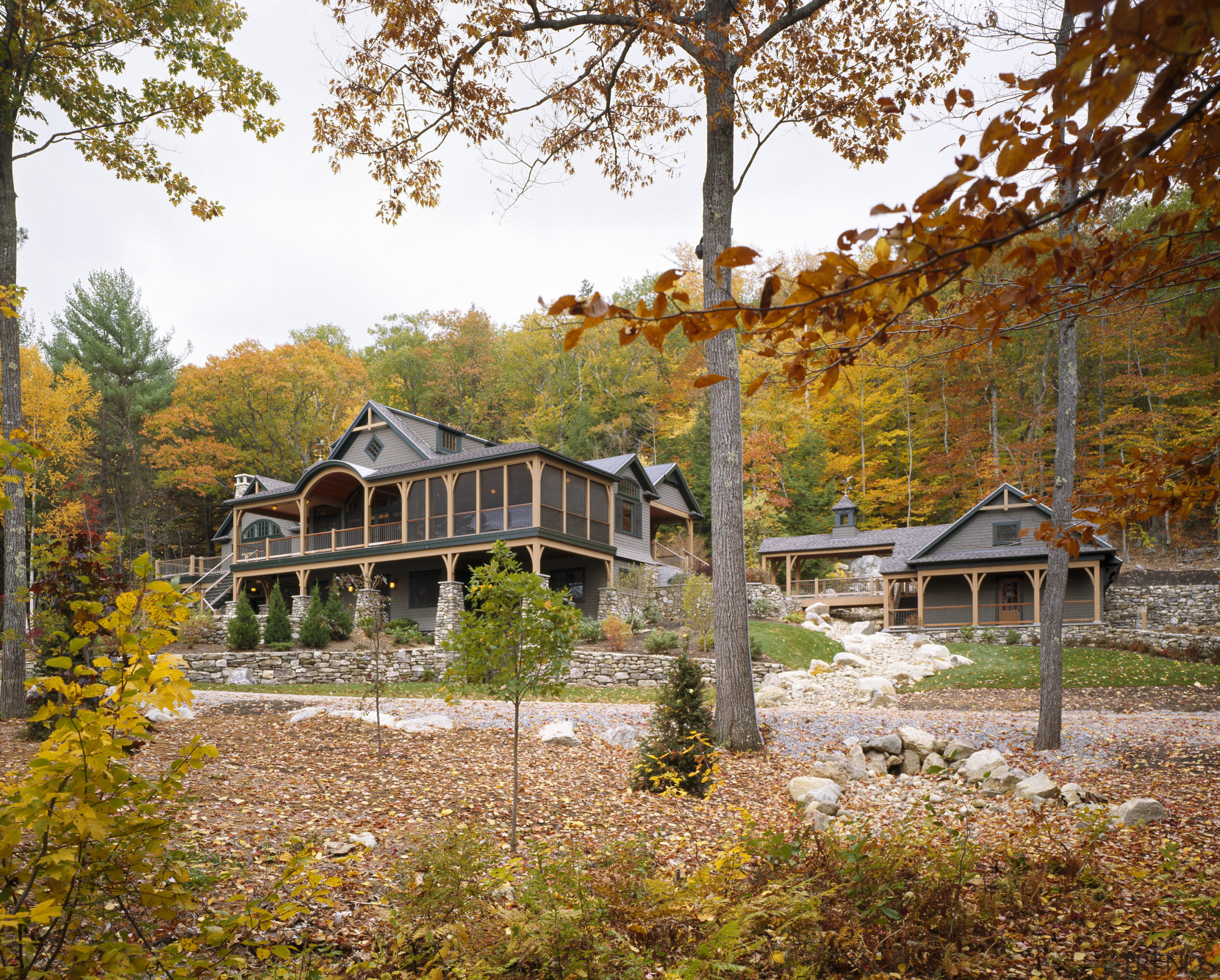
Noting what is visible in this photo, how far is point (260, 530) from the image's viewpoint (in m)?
31.4

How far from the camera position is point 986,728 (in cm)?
981

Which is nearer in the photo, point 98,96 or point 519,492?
point 98,96

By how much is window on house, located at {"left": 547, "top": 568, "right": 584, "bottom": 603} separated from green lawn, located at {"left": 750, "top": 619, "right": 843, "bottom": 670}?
5.36 m

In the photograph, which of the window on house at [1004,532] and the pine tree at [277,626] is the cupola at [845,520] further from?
the pine tree at [277,626]

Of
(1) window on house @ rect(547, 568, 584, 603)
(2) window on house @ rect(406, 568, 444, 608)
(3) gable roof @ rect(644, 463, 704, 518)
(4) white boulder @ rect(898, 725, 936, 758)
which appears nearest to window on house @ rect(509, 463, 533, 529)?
(1) window on house @ rect(547, 568, 584, 603)

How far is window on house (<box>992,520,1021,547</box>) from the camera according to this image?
955 inches

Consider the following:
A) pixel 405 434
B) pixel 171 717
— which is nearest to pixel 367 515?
pixel 405 434

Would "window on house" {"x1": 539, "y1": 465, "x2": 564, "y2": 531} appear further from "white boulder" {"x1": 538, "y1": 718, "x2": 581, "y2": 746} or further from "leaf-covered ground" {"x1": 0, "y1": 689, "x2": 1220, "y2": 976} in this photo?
"white boulder" {"x1": 538, "y1": 718, "x2": 581, "y2": 746}

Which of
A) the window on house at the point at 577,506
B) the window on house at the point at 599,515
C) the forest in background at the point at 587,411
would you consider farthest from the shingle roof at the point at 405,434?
the forest in background at the point at 587,411

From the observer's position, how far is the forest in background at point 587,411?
1167 inches

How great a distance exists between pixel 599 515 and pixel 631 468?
3033mm

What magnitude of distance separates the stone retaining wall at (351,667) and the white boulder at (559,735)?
22.4 feet

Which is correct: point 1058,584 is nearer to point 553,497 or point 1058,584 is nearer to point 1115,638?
point 1115,638

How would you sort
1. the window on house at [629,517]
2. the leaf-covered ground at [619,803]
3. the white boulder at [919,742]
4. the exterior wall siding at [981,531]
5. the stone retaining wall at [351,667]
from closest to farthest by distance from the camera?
the leaf-covered ground at [619,803], the white boulder at [919,742], the stone retaining wall at [351,667], the exterior wall siding at [981,531], the window on house at [629,517]
